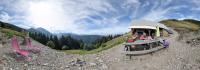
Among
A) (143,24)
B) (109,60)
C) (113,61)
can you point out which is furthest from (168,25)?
(113,61)

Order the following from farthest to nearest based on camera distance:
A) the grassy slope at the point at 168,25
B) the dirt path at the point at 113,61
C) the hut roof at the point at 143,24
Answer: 1. the hut roof at the point at 143,24
2. the grassy slope at the point at 168,25
3. the dirt path at the point at 113,61

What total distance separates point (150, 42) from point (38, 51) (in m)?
15.2

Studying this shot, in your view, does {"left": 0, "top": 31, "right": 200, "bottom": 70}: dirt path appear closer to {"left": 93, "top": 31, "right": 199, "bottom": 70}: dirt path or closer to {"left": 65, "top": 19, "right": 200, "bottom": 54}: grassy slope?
{"left": 93, "top": 31, "right": 199, "bottom": 70}: dirt path

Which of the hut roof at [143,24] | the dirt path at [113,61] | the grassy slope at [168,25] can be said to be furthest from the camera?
the hut roof at [143,24]

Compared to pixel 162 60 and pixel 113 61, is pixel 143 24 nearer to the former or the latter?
pixel 113 61

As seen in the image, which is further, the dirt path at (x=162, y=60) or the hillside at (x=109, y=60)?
the hillside at (x=109, y=60)

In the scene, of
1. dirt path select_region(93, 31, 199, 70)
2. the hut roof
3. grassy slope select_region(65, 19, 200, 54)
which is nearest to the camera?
dirt path select_region(93, 31, 199, 70)

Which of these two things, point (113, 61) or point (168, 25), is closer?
point (113, 61)

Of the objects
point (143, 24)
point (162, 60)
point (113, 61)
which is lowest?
point (113, 61)

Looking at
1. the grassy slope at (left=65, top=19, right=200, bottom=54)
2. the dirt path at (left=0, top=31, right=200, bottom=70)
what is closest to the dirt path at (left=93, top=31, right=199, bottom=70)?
the dirt path at (left=0, top=31, right=200, bottom=70)

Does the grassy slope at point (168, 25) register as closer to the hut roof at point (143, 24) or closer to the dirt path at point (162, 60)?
the hut roof at point (143, 24)

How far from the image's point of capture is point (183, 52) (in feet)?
116

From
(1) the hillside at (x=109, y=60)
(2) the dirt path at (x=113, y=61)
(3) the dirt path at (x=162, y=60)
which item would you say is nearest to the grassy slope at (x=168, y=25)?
(1) the hillside at (x=109, y=60)

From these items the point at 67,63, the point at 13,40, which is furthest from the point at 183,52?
the point at 13,40
